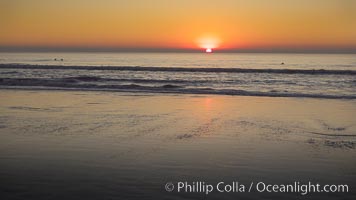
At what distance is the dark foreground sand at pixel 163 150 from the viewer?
209 inches

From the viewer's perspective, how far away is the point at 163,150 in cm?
732

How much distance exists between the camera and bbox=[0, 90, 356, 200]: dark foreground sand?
5301 mm

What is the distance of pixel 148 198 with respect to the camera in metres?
4.86

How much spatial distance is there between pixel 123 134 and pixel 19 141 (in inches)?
82.5

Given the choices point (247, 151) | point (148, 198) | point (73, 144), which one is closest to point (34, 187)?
point (148, 198)
